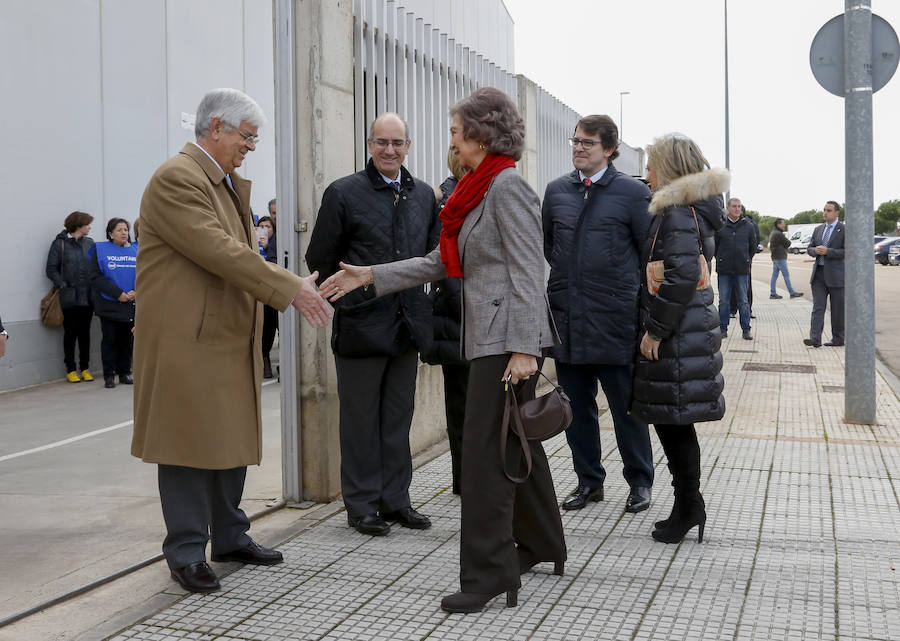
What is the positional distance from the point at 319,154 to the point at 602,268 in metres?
1.64

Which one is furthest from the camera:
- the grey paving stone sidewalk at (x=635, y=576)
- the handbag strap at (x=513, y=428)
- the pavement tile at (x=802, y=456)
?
the pavement tile at (x=802, y=456)

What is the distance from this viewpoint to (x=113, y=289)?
10.7 meters

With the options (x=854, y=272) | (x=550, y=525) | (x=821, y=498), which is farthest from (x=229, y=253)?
(x=854, y=272)

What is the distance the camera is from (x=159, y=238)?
3992mm

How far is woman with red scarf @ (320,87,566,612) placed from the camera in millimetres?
3783

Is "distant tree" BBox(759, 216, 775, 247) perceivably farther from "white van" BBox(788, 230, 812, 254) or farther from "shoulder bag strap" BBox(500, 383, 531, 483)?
"shoulder bag strap" BBox(500, 383, 531, 483)

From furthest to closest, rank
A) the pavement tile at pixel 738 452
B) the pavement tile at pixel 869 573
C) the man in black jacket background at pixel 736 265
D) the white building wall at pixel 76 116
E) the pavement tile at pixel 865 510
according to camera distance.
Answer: the man in black jacket background at pixel 736 265
the white building wall at pixel 76 116
the pavement tile at pixel 738 452
the pavement tile at pixel 865 510
the pavement tile at pixel 869 573

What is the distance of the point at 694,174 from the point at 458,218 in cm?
135

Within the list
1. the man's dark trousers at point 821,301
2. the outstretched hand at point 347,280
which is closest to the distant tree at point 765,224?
the man's dark trousers at point 821,301

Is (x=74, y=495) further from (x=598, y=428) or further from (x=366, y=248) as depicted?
(x=598, y=428)

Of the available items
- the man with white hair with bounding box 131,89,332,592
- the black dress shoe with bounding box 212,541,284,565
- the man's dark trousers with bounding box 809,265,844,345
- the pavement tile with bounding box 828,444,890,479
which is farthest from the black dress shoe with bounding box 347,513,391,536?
the man's dark trousers with bounding box 809,265,844,345

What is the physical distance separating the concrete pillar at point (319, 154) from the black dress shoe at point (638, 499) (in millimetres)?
1616

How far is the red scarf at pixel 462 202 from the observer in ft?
12.7

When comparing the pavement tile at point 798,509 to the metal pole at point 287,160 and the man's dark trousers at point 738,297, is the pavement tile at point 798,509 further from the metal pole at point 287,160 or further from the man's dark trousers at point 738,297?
the man's dark trousers at point 738,297
